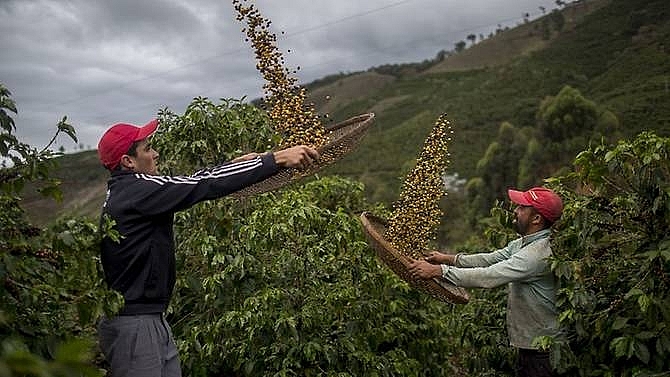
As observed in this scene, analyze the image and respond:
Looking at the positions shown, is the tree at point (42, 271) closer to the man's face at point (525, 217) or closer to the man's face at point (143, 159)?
the man's face at point (143, 159)

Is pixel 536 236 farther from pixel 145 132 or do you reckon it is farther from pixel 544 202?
pixel 145 132

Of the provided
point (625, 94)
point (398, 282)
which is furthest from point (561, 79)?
point (398, 282)

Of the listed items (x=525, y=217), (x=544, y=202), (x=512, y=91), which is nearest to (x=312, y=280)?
(x=525, y=217)

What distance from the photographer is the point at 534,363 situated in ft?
10.1

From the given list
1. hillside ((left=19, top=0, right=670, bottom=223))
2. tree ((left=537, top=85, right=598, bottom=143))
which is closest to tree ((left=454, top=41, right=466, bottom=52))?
hillside ((left=19, top=0, right=670, bottom=223))

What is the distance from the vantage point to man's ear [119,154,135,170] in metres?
2.48

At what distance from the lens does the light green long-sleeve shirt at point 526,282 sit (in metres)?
2.98

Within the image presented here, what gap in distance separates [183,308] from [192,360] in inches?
24.3

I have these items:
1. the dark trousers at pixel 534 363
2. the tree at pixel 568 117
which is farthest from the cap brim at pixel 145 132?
the tree at pixel 568 117

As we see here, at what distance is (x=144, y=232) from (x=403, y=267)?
1.30 meters

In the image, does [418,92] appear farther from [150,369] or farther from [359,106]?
[150,369]

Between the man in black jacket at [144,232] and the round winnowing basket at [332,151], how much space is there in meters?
0.23

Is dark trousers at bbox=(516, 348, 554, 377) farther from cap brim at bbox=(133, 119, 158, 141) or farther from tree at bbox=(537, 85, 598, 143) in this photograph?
tree at bbox=(537, 85, 598, 143)

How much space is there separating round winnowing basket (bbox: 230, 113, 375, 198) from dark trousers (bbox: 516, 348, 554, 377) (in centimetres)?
142
